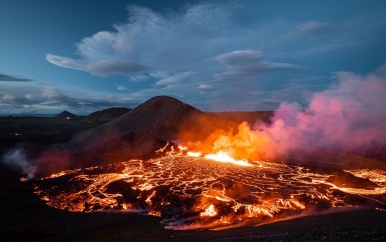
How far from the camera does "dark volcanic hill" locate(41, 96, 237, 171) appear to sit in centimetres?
3931

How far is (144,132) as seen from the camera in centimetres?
4475

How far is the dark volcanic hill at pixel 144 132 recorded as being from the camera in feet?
129

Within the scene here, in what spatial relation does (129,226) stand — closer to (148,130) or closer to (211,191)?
(211,191)

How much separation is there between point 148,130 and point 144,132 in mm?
737

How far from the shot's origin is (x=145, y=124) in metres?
47.0

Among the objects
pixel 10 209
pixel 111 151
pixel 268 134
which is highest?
pixel 268 134

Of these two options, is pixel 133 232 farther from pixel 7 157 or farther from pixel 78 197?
pixel 7 157

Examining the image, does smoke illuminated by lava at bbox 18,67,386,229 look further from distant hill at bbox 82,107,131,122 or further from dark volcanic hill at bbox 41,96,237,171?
distant hill at bbox 82,107,131,122

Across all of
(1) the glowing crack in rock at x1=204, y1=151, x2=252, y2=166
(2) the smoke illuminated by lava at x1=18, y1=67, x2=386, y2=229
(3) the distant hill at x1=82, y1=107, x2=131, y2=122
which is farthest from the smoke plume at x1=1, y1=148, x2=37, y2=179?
(3) the distant hill at x1=82, y1=107, x2=131, y2=122

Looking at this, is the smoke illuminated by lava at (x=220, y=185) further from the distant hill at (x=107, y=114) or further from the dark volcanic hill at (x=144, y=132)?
the distant hill at (x=107, y=114)

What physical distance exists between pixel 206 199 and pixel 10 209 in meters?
13.7

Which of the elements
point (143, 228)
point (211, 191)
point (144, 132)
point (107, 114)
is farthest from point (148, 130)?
point (107, 114)

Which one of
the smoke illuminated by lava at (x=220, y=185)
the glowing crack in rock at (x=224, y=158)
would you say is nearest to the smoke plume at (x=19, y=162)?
the smoke illuminated by lava at (x=220, y=185)

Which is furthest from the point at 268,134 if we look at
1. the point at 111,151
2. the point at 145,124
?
the point at 111,151
